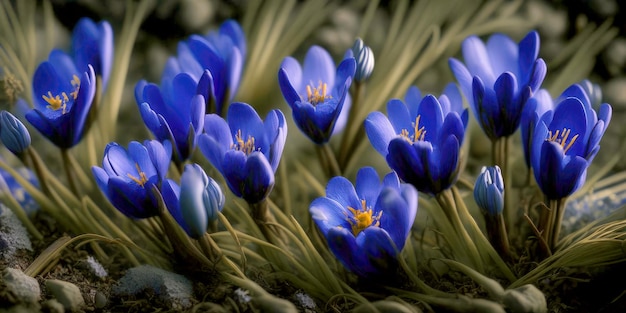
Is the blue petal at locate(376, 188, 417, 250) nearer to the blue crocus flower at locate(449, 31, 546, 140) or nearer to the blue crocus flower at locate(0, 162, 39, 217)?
the blue crocus flower at locate(449, 31, 546, 140)

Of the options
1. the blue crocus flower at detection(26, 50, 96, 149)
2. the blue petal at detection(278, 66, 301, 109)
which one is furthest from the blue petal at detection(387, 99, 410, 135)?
the blue crocus flower at detection(26, 50, 96, 149)

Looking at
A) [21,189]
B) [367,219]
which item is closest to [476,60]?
[367,219]

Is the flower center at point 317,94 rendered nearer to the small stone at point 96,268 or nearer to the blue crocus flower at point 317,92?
the blue crocus flower at point 317,92

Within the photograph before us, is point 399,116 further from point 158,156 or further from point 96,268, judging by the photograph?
point 96,268

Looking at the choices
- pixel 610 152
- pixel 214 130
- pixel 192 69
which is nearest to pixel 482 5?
pixel 610 152

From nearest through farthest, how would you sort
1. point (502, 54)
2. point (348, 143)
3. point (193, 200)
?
1. point (193, 200)
2. point (502, 54)
3. point (348, 143)
